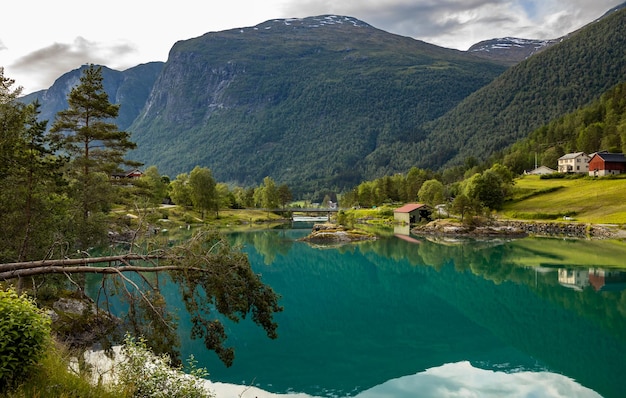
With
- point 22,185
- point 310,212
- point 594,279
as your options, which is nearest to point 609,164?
point 594,279

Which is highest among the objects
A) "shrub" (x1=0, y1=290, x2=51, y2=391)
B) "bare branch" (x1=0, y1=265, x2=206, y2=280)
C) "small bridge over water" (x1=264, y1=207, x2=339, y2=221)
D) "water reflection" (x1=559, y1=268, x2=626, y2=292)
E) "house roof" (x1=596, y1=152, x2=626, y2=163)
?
"house roof" (x1=596, y1=152, x2=626, y2=163)

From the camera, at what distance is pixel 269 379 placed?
1786cm

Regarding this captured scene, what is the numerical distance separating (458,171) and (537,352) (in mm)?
127528

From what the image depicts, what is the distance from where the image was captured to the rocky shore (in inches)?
2532

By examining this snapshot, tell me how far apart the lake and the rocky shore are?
17.1m

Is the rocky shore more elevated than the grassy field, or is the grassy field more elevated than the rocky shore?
the grassy field

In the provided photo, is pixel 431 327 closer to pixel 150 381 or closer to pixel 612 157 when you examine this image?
pixel 150 381

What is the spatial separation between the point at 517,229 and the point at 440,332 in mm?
54736

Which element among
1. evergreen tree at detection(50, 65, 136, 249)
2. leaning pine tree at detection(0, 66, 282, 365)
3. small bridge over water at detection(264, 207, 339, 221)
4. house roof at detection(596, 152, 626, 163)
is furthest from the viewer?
small bridge over water at detection(264, 207, 339, 221)

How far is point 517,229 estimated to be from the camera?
73.6m

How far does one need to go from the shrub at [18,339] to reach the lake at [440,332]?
31.3 feet

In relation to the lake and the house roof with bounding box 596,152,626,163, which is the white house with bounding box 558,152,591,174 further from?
the lake

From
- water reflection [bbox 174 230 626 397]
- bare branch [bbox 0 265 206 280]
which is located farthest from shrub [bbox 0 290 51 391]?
water reflection [bbox 174 230 626 397]

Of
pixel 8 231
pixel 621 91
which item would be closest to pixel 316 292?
pixel 8 231
